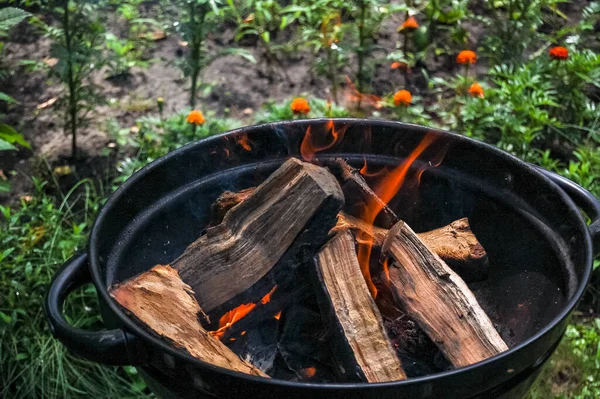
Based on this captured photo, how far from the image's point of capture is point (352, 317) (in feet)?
4.84

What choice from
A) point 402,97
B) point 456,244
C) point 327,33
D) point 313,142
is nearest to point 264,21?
point 327,33

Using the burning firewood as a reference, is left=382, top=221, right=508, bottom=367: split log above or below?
above

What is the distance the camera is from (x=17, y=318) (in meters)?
2.39

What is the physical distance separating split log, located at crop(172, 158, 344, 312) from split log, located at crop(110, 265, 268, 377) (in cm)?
6

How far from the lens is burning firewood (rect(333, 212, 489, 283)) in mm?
1725

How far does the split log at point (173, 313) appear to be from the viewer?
1370mm

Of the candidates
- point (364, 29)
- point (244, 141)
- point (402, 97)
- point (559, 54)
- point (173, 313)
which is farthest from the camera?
point (364, 29)

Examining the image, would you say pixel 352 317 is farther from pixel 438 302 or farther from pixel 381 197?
pixel 381 197

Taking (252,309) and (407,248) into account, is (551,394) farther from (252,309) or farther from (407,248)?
(252,309)

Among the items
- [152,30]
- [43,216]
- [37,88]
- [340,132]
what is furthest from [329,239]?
[152,30]

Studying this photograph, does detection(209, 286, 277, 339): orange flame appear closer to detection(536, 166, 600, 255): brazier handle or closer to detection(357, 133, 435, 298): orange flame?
detection(357, 133, 435, 298): orange flame

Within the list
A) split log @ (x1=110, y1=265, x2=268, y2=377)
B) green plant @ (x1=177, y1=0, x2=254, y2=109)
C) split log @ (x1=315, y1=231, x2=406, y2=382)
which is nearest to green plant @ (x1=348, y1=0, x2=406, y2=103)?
green plant @ (x1=177, y1=0, x2=254, y2=109)

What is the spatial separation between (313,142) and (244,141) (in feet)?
0.68

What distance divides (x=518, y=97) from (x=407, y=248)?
1.85 meters
